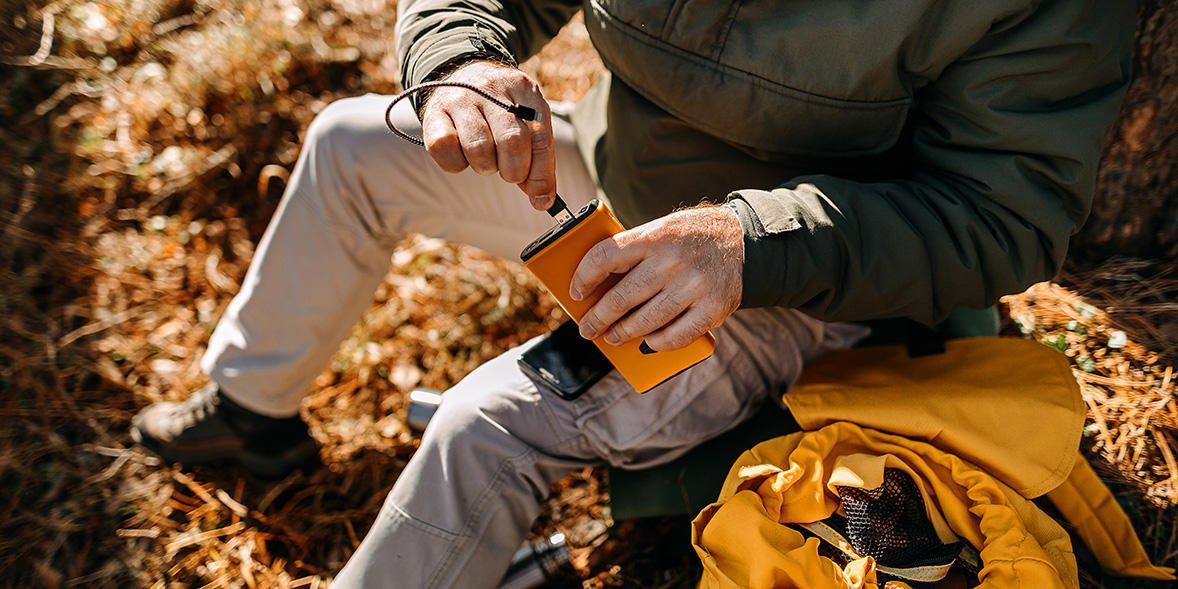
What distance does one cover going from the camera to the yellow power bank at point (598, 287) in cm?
119

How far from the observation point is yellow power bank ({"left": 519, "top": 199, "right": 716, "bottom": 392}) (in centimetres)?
119

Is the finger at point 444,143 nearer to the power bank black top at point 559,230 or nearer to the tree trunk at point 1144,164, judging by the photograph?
the power bank black top at point 559,230

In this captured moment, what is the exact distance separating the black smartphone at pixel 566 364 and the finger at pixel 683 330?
0.30m

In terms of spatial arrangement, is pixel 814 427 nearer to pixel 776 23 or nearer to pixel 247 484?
pixel 776 23

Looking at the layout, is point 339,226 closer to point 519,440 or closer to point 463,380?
point 463,380

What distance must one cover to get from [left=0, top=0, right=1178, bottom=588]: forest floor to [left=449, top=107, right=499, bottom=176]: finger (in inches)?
41.9

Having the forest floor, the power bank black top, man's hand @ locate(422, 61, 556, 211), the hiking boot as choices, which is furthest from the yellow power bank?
the hiking boot

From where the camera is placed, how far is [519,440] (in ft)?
4.88

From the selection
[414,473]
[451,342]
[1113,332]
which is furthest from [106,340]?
[1113,332]

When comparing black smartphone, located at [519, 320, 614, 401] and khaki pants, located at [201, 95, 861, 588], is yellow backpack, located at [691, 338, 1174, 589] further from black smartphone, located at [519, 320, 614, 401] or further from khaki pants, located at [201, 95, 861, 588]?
black smartphone, located at [519, 320, 614, 401]

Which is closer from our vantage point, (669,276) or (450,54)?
(669,276)

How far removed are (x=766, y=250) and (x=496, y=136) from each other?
20.8 inches

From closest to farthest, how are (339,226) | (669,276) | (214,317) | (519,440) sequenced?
(669,276), (519,440), (339,226), (214,317)

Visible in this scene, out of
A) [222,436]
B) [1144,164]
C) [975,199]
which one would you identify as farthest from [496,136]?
[1144,164]
